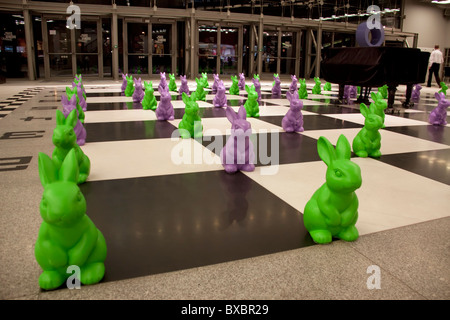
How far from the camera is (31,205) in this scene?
1973 millimetres

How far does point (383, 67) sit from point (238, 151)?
4124mm

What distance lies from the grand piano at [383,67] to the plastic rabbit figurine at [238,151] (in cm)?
388

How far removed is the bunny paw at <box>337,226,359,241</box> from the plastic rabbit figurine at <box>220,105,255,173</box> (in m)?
1.04

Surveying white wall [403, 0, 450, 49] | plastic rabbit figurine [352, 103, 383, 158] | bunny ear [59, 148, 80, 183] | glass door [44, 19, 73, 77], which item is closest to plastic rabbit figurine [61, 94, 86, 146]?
bunny ear [59, 148, 80, 183]

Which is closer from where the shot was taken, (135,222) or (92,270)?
(92,270)

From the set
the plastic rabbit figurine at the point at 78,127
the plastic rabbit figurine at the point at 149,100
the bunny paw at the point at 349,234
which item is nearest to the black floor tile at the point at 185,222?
the bunny paw at the point at 349,234

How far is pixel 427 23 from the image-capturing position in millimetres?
16203

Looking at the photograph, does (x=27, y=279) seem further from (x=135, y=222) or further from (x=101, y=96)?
(x=101, y=96)

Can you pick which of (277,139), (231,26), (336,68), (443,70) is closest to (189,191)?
(277,139)

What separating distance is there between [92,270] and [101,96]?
20.3ft

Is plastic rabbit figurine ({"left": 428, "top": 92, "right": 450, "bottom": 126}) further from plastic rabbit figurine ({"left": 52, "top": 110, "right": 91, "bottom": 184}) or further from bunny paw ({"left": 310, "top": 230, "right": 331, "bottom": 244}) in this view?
plastic rabbit figurine ({"left": 52, "top": 110, "right": 91, "bottom": 184})

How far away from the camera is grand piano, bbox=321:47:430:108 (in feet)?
18.7
